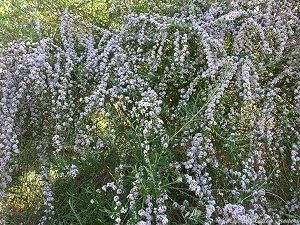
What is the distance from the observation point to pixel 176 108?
1769 mm

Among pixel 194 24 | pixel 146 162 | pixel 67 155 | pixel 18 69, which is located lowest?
pixel 67 155

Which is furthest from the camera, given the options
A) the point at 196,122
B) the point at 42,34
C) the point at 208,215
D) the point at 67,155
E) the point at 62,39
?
the point at 42,34

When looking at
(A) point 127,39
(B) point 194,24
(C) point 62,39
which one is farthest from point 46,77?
(B) point 194,24

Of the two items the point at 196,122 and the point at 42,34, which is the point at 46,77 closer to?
the point at 42,34

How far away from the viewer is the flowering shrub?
1517 millimetres

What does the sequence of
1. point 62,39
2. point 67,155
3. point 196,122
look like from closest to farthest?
point 196,122 < point 67,155 < point 62,39

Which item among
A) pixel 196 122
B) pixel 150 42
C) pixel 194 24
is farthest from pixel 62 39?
pixel 196 122

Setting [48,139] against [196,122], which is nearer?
[196,122]

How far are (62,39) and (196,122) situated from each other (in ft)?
2.11

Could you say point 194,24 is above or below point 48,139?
above

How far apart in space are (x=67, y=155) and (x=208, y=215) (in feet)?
1.86

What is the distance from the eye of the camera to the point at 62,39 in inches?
75.5

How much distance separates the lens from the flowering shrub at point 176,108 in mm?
1517

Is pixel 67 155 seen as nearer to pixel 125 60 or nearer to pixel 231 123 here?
pixel 125 60
